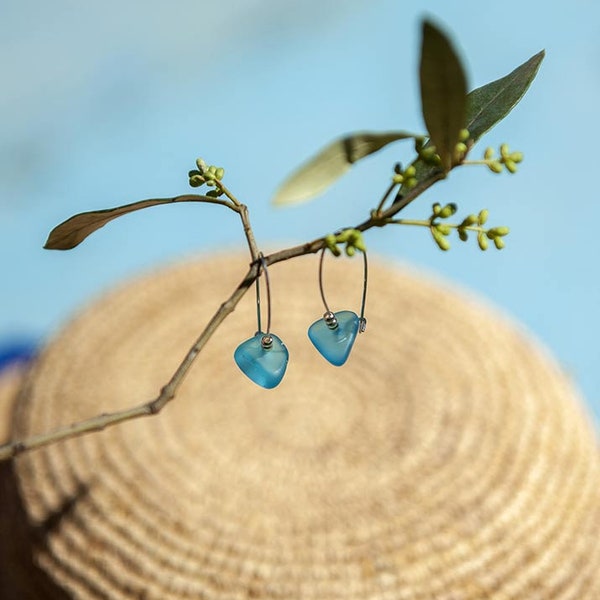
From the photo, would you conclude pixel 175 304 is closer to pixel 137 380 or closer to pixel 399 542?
pixel 137 380

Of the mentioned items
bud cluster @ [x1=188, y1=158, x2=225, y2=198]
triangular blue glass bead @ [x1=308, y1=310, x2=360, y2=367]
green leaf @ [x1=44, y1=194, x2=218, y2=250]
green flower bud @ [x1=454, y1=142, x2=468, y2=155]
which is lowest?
triangular blue glass bead @ [x1=308, y1=310, x2=360, y2=367]

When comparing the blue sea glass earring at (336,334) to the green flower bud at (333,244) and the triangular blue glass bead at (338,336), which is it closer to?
the triangular blue glass bead at (338,336)

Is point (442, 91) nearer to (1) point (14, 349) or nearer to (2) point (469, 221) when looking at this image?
(2) point (469, 221)

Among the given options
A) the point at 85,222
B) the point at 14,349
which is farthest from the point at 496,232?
the point at 14,349

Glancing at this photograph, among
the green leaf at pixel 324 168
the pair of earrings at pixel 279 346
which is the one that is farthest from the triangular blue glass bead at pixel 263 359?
the green leaf at pixel 324 168

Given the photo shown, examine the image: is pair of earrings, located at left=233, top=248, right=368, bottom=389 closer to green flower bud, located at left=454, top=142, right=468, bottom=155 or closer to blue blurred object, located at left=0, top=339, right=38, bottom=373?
green flower bud, located at left=454, top=142, right=468, bottom=155

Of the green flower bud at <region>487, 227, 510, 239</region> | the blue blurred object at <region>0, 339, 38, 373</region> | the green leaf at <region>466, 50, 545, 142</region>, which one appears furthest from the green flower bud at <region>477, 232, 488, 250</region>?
the blue blurred object at <region>0, 339, 38, 373</region>

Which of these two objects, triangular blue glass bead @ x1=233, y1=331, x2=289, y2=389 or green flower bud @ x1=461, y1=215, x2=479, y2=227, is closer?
green flower bud @ x1=461, y1=215, x2=479, y2=227
